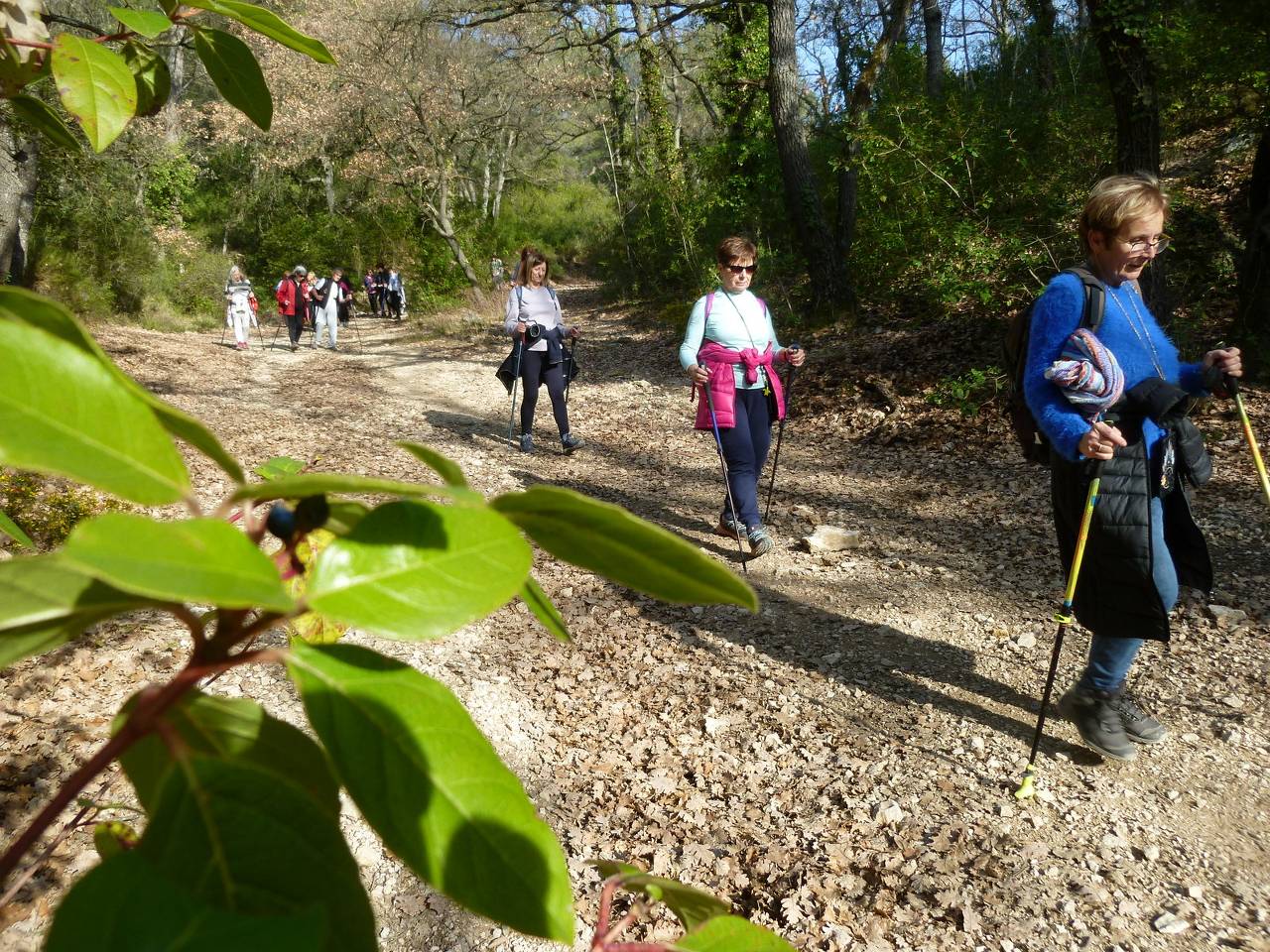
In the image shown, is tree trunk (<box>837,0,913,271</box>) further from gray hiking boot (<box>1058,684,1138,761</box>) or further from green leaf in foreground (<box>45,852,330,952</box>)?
green leaf in foreground (<box>45,852,330,952</box>)

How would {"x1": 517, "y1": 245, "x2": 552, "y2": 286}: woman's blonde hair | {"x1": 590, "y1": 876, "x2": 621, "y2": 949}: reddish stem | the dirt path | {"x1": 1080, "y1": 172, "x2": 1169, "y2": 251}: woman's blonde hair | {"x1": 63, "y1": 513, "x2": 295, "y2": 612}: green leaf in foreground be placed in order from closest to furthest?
{"x1": 63, "y1": 513, "x2": 295, "y2": 612}: green leaf in foreground
{"x1": 590, "y1": 876, "x2": 621, "y2": 949}: reddish stem
the dirt path
{"x1": 1080, "y1": 172, "x2": 1169, "y2": 251}: woman's blonde hair
{"x1": 517, "y1": 245, "x2": 552, "y2": 286}: woman's blonde hair

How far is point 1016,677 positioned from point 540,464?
15.5 ft

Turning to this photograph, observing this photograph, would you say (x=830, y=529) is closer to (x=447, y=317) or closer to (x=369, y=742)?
(x=369, y=742)

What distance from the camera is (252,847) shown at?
295 mm

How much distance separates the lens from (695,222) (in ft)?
50.7

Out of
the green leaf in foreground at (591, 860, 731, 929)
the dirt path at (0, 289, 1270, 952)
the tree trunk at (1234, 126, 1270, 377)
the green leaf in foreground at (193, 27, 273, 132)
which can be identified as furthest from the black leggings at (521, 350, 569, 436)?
the green leaf in foreground at (591, 860, 731, 929)

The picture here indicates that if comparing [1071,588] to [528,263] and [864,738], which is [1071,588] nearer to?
[864,738]

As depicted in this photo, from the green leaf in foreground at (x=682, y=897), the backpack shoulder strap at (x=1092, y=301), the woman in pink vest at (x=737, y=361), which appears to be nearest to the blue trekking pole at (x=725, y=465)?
the woman in pink vest at (x=737, y=361)

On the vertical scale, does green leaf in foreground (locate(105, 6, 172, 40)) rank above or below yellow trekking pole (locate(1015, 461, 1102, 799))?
above

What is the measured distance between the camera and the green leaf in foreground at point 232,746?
0.34m

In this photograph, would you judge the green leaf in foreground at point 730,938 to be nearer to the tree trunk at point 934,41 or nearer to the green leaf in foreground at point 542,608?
the green leaf in foreground at point 542,608

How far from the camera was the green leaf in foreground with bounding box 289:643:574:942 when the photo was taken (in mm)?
328

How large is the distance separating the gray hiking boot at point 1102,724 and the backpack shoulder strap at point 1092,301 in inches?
53.0

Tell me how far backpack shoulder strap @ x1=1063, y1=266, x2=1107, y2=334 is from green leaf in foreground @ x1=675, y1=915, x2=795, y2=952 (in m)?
2.80
